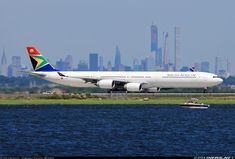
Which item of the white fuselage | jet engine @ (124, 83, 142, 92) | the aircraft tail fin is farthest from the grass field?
the aircraft tail fin

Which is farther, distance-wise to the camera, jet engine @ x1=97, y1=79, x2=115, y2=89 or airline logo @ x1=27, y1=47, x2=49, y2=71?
airline logo @ x1=27, y1=47, x2=49, y2=71

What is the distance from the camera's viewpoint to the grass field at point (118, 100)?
14150 centimetres

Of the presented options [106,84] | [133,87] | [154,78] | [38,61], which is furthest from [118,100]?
[38,61]

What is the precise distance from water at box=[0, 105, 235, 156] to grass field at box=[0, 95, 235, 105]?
12.6 m

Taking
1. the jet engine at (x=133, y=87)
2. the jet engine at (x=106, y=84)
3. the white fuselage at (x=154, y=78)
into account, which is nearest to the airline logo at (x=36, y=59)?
the white fuselage at (x=154, y=78)

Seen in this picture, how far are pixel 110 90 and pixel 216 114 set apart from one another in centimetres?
5326

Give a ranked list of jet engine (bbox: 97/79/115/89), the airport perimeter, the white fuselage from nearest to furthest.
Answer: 1. the airport perimeter
2. the white fuselage
3. jet engine (bbox: 97/79/115/89)

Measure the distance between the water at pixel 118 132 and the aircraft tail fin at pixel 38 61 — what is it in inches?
1950

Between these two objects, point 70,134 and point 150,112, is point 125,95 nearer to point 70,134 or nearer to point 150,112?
point 150,112

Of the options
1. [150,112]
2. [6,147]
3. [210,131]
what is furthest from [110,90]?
[6,147]

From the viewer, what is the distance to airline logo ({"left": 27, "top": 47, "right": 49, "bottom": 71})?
7032 inches

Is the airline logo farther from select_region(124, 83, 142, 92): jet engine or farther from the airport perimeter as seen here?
the airport perimeter

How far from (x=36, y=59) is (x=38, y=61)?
3.57 ft

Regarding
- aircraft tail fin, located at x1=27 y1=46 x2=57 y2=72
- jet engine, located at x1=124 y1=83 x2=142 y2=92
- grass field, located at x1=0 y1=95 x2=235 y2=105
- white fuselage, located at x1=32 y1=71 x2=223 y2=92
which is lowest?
grass field, located at x1=0 y1=95 x2=235 y2=105
